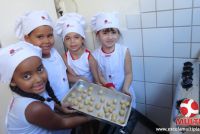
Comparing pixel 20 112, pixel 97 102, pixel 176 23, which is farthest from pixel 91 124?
pixel 176 23

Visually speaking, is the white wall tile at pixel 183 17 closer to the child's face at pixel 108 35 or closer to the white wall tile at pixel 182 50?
the white wall tile at pixel 182 50

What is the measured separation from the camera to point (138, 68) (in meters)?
1.13

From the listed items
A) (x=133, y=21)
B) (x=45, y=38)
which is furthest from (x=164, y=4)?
(x=45, y=38)

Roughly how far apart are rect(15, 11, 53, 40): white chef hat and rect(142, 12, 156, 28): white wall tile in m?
0.44

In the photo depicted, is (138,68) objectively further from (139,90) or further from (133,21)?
(133,21)

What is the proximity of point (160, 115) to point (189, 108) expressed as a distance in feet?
1.92

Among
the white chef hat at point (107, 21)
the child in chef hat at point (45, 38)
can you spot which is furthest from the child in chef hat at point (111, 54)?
the child in chef hat at point (45, 38)

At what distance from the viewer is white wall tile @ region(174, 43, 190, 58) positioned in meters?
0.97

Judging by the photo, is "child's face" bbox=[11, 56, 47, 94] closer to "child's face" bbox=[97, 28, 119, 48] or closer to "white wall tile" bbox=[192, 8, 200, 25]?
→ "child's face" bbox=[97, 28, 119, 48]

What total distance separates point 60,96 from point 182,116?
57 cm

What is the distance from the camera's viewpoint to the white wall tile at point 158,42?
0.98 metres

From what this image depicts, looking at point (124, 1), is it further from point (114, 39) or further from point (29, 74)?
point (29, 74)

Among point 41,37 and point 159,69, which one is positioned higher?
point 41,37

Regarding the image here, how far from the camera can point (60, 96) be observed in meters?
1.00
